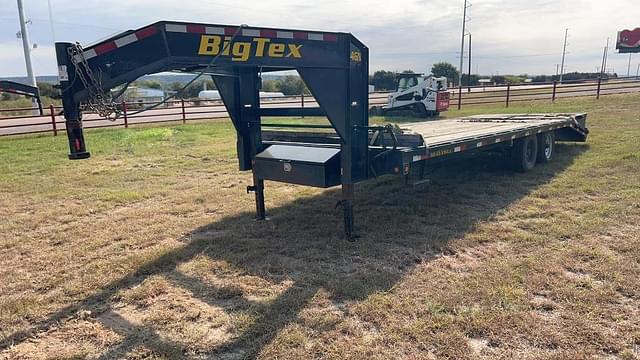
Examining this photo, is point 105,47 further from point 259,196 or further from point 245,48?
point 259,196

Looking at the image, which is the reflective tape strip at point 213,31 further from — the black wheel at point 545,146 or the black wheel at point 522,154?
the black wheel at point 545,146

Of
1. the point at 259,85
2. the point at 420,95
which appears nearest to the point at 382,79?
the point at 420,95

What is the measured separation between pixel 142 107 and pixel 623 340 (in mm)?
3781

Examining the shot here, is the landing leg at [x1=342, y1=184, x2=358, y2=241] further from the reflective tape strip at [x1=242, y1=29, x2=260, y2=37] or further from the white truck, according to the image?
the white truck

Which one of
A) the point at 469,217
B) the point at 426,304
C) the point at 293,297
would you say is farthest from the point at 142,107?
the point at 469,217

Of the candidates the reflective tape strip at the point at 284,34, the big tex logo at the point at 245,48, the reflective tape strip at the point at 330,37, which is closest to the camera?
the big tex logo at the point at 245,48

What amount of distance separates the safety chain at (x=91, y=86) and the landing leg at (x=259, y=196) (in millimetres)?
2164

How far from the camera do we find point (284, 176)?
5.10m

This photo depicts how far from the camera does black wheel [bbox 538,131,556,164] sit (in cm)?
830

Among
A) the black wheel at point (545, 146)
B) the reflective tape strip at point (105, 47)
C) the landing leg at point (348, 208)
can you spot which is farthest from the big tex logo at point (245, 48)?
the black wheel at point (545, 146)

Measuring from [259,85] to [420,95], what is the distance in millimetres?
15658

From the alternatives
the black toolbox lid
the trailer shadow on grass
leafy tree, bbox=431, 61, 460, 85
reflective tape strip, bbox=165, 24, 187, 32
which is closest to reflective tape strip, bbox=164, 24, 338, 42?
reflective tape strip, bbox=165, 24, 187, 32

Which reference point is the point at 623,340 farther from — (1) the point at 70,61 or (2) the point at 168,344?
(1) the point at 70,61

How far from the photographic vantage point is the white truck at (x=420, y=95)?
1992 cm
